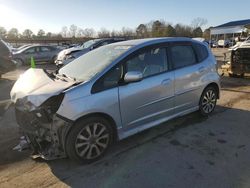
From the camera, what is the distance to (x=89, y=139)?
3.97 m

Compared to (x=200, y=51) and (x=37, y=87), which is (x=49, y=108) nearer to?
(x=37, y=87)

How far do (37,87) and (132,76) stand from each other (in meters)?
1.43

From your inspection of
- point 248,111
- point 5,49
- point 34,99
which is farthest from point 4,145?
point 5,49

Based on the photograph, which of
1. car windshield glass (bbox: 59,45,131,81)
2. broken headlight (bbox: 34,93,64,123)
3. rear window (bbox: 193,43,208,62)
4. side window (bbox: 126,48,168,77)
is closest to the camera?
broken headlight (bbox: 34,93,64,123)

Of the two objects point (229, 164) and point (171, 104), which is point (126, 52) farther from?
point (229, 164)

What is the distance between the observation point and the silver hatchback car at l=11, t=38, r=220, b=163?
3.78 m

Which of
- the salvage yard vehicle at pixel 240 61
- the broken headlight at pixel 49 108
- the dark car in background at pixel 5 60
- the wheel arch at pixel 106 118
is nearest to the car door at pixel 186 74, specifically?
the wheel arch at pixel 106 118

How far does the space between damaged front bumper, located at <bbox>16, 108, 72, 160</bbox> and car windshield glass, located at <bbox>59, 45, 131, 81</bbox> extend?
0.80m

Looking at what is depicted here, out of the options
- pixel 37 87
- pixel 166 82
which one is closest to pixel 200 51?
pixel 166 82

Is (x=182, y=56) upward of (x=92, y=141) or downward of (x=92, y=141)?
upward

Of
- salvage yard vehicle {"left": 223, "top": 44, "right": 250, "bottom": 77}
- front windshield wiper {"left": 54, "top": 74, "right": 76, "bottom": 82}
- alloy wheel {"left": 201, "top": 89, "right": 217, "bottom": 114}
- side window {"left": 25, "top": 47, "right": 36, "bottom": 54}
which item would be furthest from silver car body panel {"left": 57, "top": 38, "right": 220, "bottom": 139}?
side window {"left": 25, "top": 47, "right": 36, "bottom": 54}

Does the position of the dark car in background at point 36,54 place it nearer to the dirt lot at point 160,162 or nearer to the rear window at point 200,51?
the dirt lot at point 160,162

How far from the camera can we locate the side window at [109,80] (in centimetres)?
398

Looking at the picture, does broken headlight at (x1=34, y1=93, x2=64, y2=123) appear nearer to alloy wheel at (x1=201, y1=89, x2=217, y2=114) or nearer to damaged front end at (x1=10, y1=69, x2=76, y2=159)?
damaged front end at (x1=10, y1=69, x2=76, y2=159)
